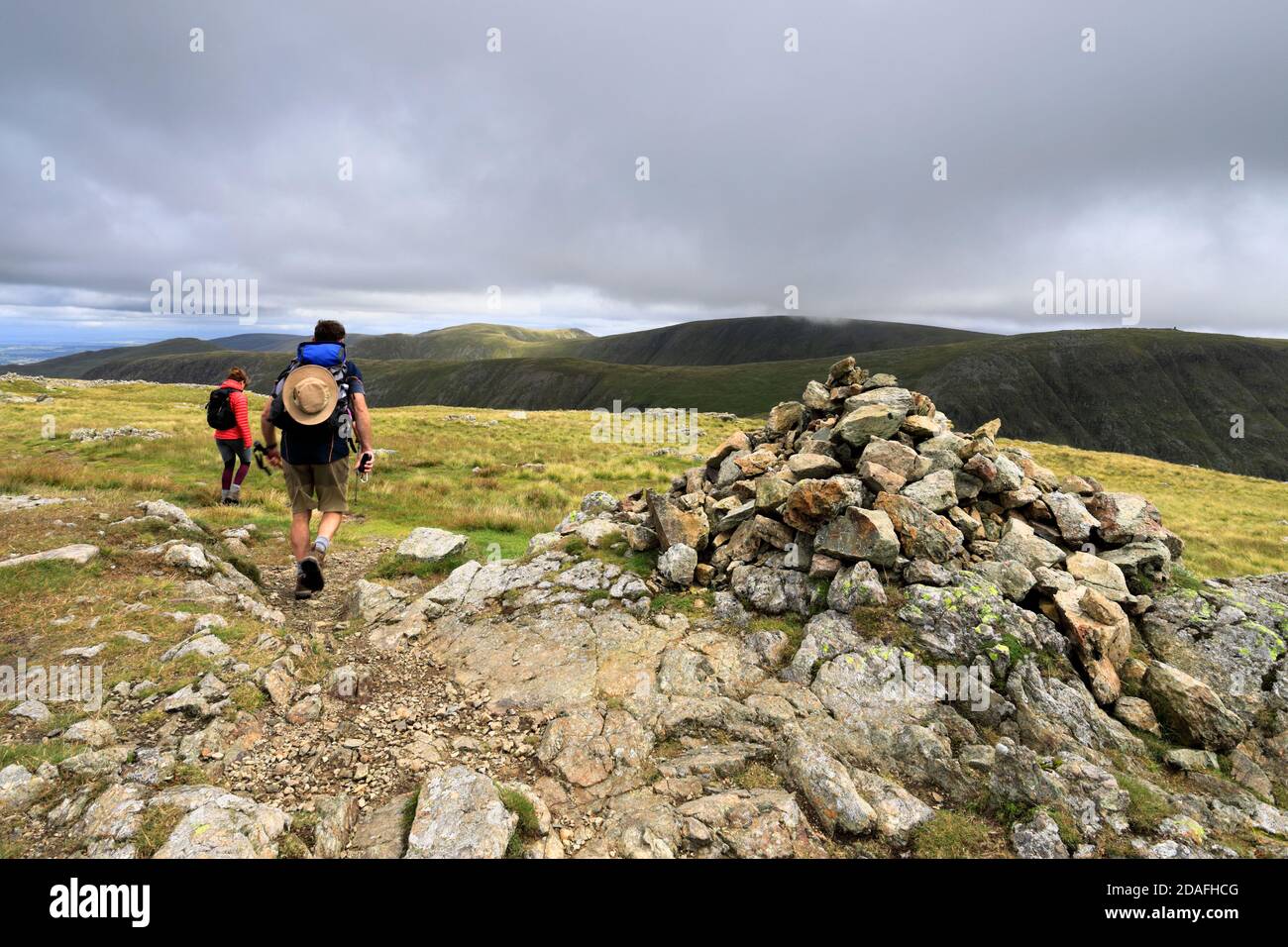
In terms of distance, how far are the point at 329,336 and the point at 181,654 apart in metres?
5.01

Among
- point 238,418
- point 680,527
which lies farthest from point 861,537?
point 238,418

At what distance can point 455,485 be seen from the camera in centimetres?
2003

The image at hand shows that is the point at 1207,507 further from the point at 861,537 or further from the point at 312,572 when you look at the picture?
the point at 312,572

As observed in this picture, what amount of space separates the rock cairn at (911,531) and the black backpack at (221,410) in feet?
35.1

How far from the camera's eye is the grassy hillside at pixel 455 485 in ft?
47.9

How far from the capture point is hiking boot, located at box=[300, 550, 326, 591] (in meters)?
8.37

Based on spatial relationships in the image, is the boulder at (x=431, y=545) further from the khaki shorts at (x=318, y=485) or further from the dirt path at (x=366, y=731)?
the dirt path at (x=366, y=731)

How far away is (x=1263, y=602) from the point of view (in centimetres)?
729

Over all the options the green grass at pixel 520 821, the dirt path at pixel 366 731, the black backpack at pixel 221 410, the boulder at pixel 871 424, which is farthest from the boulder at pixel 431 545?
the boulder at pixel 871 424

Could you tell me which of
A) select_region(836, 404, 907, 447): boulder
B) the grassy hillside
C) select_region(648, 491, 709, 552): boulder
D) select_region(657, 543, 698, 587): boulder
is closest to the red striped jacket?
the grassy hillside

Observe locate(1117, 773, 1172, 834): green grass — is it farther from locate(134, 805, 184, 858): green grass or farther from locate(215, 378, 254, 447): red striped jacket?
locate(215, 378, 254, 447): red striped jacket

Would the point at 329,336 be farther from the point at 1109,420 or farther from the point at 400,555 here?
the point at 1109,420

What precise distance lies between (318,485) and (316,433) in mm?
902

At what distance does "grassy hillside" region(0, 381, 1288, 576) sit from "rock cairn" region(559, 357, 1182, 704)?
6.03 metres
